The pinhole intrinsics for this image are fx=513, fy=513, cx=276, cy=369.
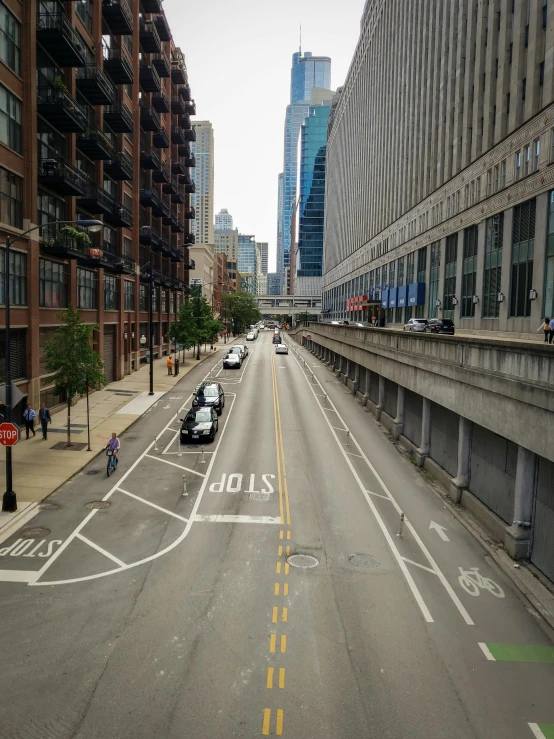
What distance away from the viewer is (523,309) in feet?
114

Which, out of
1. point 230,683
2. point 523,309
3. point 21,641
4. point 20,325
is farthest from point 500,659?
point 523,309

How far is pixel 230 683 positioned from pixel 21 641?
14.4 ft

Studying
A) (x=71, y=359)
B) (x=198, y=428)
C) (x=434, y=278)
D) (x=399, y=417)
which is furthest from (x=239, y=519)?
(x=434, y=278)

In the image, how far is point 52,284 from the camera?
3200 centimetres

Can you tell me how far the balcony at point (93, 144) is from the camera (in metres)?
34.7

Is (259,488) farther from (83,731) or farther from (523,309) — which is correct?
(523,309)

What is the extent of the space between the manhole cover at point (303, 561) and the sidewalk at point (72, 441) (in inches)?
343

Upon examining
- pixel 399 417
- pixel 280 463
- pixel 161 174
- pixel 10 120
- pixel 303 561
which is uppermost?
pixel 161 174

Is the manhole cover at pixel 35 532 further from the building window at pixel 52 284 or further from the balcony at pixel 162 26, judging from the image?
the balcony at pixel 162 26

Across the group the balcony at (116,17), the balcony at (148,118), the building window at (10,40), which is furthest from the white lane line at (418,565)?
the balcony at (148,118)

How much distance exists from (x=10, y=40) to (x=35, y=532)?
968 inches

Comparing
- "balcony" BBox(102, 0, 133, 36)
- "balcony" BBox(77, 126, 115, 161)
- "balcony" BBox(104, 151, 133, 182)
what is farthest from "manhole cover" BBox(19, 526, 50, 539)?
"balcony" BBox(102, 0, 133, 36)

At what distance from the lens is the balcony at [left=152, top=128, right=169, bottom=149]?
56.9m

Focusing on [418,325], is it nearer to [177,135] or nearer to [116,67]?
[116,67]
